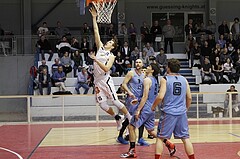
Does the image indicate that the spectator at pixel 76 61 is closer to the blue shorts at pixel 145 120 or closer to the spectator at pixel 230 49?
the spectator at pixel 230 49

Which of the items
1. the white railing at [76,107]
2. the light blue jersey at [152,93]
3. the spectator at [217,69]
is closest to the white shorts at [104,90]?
the light blue jersey at [152,93]

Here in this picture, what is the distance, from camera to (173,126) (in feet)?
28.6

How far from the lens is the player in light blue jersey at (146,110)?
33.7 ft

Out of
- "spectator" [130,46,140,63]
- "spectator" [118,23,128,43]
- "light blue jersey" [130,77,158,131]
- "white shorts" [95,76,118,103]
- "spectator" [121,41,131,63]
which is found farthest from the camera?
"spectator" [118,23,128,43]

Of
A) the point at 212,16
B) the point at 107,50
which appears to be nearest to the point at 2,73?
the point at 212,16

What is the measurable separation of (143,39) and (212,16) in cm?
698

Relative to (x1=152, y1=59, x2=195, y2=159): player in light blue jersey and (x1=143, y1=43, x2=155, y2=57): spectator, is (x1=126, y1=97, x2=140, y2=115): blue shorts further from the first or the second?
(x1=143, y1=43, x2=155, y2=57): spectator

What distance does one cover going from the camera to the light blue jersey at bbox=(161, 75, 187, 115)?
871cm

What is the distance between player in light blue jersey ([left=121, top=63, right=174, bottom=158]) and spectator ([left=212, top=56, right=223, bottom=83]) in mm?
12770

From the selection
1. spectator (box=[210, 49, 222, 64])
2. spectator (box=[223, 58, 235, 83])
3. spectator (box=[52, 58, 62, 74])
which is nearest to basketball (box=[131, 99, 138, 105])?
spectator (box=[52, 58, 62, 74])

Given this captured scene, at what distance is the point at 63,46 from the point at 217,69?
808 centimetres

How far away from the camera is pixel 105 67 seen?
10789 millimetres

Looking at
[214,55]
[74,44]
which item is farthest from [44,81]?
[214,55]

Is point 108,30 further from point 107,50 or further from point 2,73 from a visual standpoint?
point 107,50
